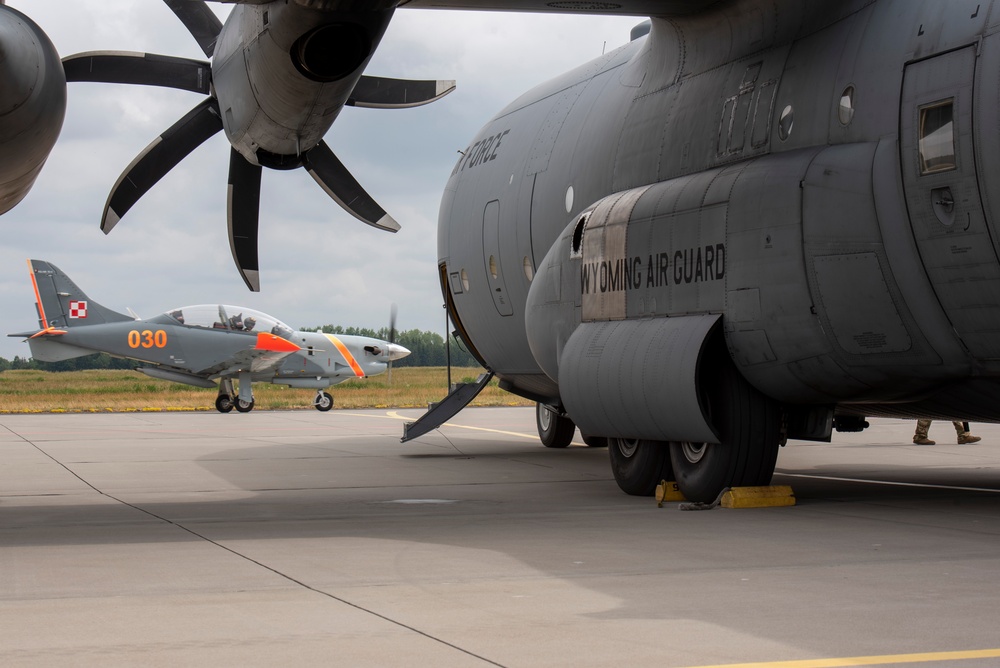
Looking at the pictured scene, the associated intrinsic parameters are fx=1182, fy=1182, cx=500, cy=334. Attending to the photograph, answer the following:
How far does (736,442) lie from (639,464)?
141 centimetres

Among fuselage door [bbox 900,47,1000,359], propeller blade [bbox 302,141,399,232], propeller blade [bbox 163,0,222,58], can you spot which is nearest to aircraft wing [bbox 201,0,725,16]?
propeller blade [bbox 302,141,399,232]

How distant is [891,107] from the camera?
905 centimetres

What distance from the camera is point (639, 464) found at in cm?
1138

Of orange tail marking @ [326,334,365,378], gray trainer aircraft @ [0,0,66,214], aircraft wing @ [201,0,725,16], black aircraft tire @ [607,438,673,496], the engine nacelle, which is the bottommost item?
black aircraft tire @ [607,438,673,496]

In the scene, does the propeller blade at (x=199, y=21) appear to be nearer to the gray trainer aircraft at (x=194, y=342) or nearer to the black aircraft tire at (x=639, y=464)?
the black aircraft tire at (x=639, y=464)

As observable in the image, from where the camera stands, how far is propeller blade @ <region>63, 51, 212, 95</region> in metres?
11.1

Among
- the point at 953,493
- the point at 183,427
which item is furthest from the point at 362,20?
the point at 183,427

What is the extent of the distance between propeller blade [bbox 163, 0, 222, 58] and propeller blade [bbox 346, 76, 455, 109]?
4.81 feet

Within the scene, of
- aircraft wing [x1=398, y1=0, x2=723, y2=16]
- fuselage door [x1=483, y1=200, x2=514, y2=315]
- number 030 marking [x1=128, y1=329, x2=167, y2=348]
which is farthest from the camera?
number 030 marking [x1=128, y1=329, x2=167, y2=348]

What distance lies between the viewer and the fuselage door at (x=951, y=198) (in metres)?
8.44

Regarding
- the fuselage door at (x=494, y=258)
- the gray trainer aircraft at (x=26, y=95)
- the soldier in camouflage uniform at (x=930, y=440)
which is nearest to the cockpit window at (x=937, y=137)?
the gray trainer aircraft at (x=26, y=95)

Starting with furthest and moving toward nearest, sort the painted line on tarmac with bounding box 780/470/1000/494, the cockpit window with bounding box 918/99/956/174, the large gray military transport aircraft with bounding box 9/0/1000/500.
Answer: the painted line on tarmac with bounding box 780/470/1000/494
the large gray military transport aircraft with bounding box 9/0/1000/500
the cockpit window with bounding box 918/99/956/174

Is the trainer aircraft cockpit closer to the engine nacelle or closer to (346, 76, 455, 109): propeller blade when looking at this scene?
(346, 76, 455, 109): propeller blade

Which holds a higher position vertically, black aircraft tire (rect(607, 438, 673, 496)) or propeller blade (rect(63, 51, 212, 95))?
propeller blade (rect(63, 51, 212, 95))
